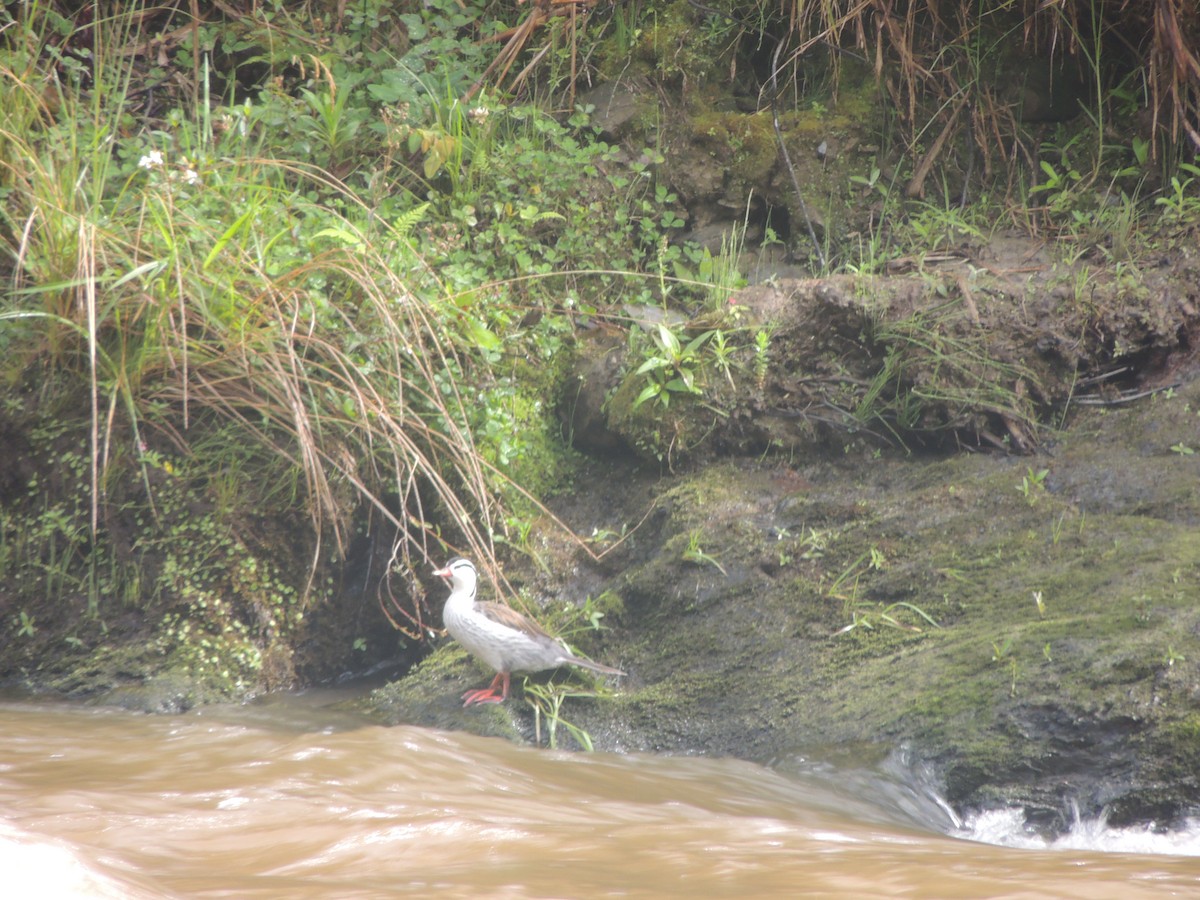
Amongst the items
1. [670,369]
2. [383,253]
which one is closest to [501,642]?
[670,369]

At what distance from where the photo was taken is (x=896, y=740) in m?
3.50

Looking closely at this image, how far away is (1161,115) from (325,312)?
4.46 meters

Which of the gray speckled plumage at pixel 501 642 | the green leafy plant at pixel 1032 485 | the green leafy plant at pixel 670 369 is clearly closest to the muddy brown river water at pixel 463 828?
the gray speckled plumage at pixel 501 642

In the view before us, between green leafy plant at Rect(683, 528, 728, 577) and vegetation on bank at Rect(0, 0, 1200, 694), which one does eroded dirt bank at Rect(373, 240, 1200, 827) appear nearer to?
green leafy plant at Rect(683, 528, 728, 577)

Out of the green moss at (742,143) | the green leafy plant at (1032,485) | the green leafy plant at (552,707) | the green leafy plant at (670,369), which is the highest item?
the green moss at (742,143)

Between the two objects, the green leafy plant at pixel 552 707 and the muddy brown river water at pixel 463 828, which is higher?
the muddy brown river water at pixel 463 828

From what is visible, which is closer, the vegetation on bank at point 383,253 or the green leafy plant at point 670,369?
the vegetation on bank at point 383,253

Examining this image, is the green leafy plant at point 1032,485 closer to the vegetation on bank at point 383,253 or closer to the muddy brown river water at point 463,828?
the vegetation on bank at point 383,253

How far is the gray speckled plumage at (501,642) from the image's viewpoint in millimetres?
4082

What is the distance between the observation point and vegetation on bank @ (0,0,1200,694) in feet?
14.2

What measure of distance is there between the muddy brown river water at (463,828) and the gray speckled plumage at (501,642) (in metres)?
0.39

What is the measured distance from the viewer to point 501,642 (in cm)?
407

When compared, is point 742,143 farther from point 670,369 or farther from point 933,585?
point 933,585

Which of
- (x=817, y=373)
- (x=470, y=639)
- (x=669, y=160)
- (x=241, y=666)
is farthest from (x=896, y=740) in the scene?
(x=669, y=160)
